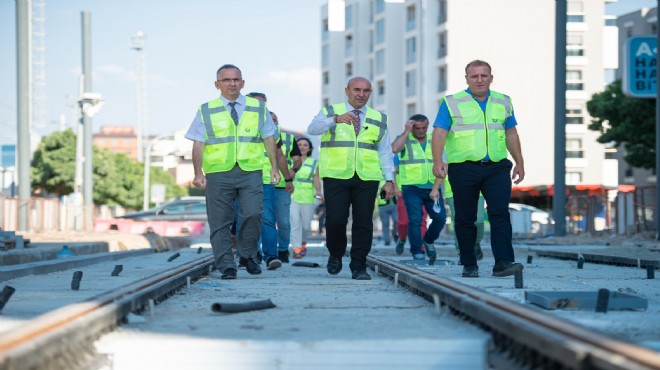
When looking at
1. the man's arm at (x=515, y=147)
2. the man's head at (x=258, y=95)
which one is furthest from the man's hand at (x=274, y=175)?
the man's arm at (x=515, y=147)

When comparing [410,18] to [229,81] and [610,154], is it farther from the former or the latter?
[229,81]

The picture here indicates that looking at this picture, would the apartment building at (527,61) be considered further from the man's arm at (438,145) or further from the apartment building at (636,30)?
the man's arm at (438,145)

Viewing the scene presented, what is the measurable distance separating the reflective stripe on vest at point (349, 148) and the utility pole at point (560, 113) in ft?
64.7

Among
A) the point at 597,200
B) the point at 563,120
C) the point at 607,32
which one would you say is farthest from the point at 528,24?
the point at 563,120

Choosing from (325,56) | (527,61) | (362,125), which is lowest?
(362,125)

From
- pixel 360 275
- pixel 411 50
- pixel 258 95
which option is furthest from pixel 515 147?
pixel 411 50

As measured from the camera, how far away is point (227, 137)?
10844mm

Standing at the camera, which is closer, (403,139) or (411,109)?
(403,139)

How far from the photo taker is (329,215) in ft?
36.9

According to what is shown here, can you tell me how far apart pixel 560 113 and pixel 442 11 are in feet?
189

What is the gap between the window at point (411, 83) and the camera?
9100cm

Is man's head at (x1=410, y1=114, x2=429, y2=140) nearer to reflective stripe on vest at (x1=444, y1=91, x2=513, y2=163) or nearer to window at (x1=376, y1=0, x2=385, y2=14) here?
reflective stripe on vest at (x1=444, y1=91, x2=513, y2=163)

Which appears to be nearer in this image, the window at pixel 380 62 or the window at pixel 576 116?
the window at pixel 576 116

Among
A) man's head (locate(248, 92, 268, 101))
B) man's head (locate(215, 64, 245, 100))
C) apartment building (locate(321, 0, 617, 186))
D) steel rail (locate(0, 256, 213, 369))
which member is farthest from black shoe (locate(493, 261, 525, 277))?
apartment building (locate(321, 0, 617, 186))
